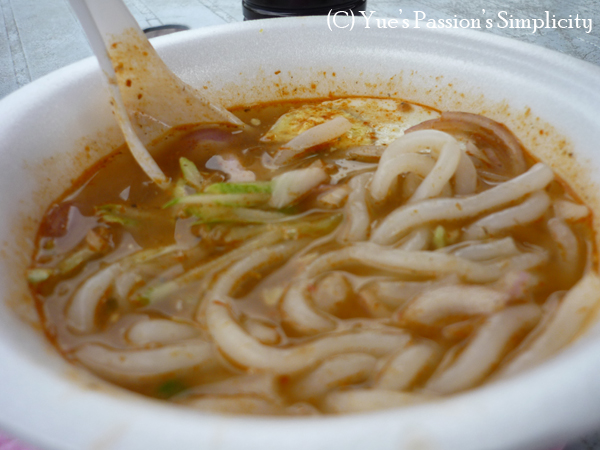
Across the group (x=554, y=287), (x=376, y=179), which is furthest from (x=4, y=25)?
(x=554, y=287)

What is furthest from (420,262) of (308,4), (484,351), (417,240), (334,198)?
(308,4)

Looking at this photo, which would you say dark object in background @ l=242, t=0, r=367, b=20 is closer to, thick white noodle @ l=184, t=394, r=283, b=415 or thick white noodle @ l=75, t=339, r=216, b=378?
→ thick white noodle @ l=75, t=339, r=216, b=378

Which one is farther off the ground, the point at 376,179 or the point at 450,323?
the point at 376,179

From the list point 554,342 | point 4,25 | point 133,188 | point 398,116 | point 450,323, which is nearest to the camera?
point 554,342

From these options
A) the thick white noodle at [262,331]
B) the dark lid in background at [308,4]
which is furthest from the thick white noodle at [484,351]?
the dark lid in background at [308,4]

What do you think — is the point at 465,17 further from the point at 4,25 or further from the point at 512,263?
the point at 4,25

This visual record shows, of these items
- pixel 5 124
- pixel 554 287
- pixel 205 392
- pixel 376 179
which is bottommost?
pixel 205 392
